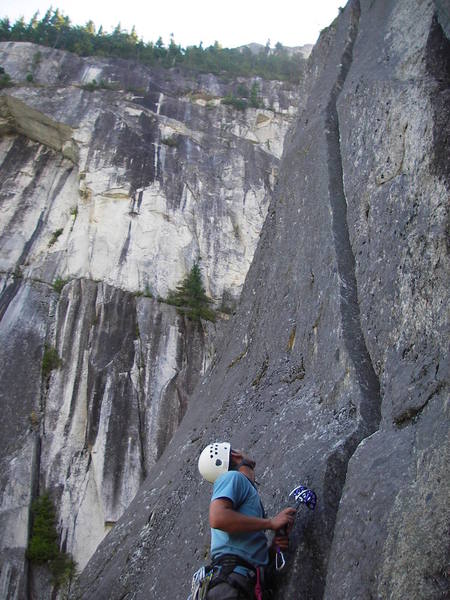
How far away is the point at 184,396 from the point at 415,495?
658 inches

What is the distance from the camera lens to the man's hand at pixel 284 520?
3.80 m

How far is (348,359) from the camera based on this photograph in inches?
199

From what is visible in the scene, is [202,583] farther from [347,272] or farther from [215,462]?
[347,272]

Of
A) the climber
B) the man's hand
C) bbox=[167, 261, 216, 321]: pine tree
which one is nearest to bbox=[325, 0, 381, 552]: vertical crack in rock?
the man's hand

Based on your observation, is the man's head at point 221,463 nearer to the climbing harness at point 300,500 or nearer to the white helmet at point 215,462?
the white helmet at point 215,462

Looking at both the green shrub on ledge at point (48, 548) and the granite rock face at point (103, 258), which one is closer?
the green shrub on ledge at point (48, 548)

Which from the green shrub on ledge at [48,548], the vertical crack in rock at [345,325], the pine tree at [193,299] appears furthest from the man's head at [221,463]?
the pine tree at [193,299]

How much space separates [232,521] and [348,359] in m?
1.88

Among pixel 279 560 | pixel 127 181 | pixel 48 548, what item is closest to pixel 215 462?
pixel 279 560

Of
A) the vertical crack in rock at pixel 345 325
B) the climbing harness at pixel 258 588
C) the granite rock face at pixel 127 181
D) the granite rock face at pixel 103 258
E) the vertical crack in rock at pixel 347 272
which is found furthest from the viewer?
the granite rock face at pixel 127 181

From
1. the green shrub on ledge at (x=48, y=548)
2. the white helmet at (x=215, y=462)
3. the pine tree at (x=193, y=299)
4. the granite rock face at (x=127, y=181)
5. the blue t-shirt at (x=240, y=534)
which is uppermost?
the granite rock face at (x=127, y=181)

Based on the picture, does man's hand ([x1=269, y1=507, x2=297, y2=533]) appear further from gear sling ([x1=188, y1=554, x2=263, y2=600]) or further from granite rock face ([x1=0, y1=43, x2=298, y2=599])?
granite rock face ([x1=0, y1=43, x2=298, y2=599])

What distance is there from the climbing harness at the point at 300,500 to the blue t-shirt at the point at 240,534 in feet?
0.32

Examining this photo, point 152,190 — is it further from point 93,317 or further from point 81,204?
point 93,317
